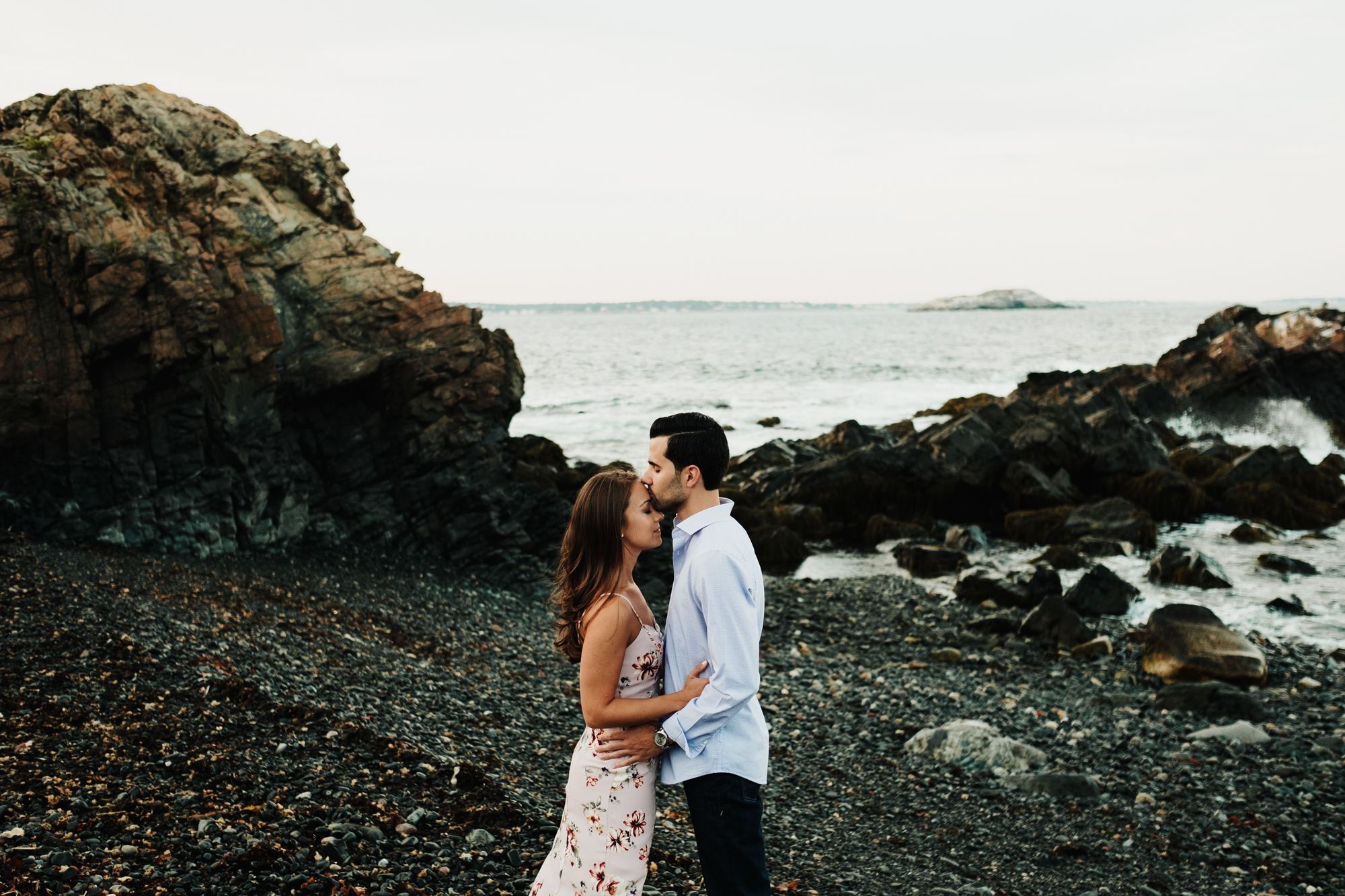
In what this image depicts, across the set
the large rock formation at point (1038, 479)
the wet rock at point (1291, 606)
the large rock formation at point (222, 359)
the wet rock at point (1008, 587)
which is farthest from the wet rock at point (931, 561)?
the large rock formation at point (222, 359)

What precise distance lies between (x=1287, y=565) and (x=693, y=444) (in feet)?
62.6

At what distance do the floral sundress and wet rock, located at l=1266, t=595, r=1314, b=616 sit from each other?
15.8 meters

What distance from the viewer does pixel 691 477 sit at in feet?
13.3

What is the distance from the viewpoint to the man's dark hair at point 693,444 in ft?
13.3

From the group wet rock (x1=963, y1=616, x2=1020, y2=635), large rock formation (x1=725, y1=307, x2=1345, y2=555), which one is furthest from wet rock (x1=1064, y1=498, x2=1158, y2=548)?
wet rock (x1=963, y1=616, x2=1020, y2=635)

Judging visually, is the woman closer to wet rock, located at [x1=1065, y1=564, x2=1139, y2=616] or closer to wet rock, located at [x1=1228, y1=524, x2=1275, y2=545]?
wet rock, located at [x1=1065, y1=564, x2=1139, y2=616]

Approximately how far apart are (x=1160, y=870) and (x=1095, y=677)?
18.5 ft

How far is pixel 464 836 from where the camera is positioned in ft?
20.3

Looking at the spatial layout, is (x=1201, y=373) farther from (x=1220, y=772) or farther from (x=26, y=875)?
(x=26, y=875)

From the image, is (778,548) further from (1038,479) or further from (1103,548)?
(1038,479)

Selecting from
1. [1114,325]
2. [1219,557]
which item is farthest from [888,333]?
[1219,557]

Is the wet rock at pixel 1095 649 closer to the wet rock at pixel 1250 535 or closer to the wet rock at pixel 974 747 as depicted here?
the wet rock at pixel 974 747

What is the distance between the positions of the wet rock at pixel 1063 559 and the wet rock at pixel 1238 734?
8587mm

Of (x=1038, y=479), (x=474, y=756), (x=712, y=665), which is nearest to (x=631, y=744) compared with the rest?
(x=712, y=665)
